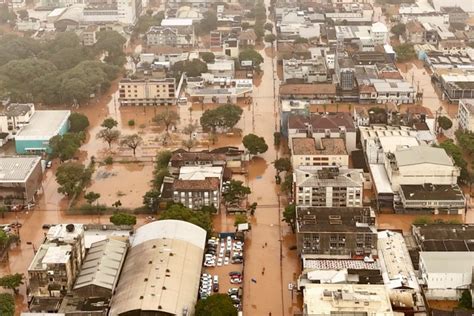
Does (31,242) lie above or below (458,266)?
below

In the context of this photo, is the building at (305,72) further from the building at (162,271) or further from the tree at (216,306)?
the tree at (216,306)

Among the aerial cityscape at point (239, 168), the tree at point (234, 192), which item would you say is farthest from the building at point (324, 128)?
the tree at point (234, 192)

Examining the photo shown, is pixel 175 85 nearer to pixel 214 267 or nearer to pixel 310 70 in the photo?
pixel 310 70

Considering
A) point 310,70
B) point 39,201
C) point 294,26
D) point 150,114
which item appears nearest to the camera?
point 39,201

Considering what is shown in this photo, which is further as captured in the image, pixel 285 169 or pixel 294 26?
pixel 294 26

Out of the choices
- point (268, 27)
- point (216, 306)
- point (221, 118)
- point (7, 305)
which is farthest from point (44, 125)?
point (268, 27)

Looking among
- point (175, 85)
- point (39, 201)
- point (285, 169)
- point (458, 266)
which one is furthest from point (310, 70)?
point (458, 266)

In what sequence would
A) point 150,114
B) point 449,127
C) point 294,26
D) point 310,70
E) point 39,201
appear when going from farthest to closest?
point 294,26 < point 310,70 < point 150,114 < point 449,127 < point 39,201

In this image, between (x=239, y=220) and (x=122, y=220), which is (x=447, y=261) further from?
(x=122, y=220)
